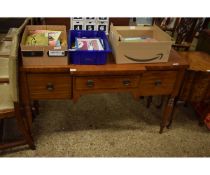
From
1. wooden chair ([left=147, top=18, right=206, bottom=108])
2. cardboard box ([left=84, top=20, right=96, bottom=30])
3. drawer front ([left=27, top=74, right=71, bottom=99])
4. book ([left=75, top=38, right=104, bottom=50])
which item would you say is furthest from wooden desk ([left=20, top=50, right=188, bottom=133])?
wooden chair ([left=147, top=18, right=206, bottom=108])

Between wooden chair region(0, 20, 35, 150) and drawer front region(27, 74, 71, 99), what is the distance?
100mm

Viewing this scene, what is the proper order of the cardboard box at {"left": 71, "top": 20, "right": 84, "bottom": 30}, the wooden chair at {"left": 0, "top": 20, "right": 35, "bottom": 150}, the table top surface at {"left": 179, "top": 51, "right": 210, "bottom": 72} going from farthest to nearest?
the cardboard box at {"left": 71, "top": 20, "right": 84, "bottom": 30} → the table top surface at {"left": 179, "top": 51, "right": 210, "bottom": 72} → the wooden chair at {"left": 0, "top": 20, "right": 35, "bottom": 150}

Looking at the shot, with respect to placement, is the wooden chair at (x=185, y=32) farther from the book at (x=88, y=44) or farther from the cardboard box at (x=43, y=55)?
the cardboard box at (x=43, y=55)

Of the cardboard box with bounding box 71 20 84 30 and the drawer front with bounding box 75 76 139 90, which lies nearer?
the drawer front with bounding box 75 76 139 90

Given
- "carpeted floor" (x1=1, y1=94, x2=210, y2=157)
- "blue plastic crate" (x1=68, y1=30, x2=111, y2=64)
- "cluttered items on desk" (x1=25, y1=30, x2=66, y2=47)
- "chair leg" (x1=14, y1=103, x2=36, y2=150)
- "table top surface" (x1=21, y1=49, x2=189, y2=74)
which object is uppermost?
"cluttered items on desk" (x1=25, y1=30, x2=66, y2=47)

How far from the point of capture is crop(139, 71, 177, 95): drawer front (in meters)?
1.42

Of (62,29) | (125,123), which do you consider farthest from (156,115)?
(62,29)

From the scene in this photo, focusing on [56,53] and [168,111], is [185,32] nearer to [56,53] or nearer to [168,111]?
[168,111]

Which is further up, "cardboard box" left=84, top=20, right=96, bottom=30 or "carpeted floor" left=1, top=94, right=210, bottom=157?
"cardboard box" left=84, top=20, right=96, bottom=30

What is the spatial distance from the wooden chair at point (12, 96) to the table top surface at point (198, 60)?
45.6 inches

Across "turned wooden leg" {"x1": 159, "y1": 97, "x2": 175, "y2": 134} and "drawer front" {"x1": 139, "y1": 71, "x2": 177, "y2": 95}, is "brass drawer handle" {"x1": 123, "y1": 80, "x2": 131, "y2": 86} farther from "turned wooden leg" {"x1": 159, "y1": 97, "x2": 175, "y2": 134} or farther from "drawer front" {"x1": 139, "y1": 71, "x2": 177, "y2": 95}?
"turned wooden leg" {"x1": 159, "y1": 97, "x2": 175, "y2": 134}
